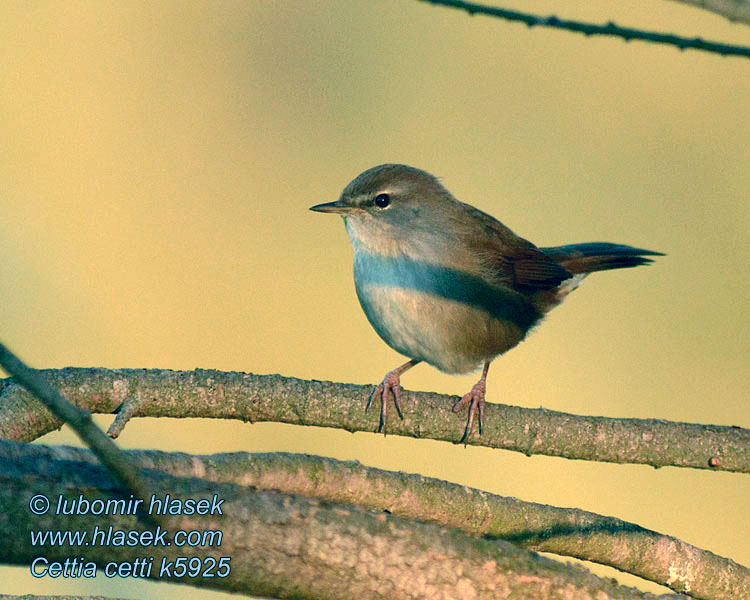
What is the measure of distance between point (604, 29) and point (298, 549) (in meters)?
1.32

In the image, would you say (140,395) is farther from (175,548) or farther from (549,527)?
Result: (549,527)

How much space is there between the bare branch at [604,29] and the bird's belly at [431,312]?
2174 mm

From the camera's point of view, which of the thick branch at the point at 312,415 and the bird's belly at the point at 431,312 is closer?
the thick branch at the point at 312,415

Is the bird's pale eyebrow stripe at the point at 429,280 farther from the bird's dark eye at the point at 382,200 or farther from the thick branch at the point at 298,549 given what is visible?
the thick branch at the point at 298,549

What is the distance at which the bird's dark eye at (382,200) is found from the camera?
414 cm

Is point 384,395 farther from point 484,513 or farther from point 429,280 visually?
point 429,280

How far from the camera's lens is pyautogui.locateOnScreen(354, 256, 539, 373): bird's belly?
12.6 ft

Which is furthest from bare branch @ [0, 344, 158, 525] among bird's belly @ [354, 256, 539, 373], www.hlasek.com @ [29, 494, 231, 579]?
bird's belly @ [354, 256, 539, 373]

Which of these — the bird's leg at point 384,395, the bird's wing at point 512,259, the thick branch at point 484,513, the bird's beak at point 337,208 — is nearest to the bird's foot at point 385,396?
the bird's leg at point 384,395

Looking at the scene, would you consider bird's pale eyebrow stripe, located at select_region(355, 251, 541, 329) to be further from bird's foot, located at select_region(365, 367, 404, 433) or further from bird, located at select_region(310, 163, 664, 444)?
bird's foot, located at select_region(365, 367, 404, 433)

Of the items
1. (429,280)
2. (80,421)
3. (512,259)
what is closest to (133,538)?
(80,421)

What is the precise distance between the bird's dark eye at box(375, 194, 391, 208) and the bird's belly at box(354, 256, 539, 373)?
1.01 feet

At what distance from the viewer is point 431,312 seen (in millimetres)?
3832

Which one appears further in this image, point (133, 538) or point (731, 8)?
point (133, 538)
